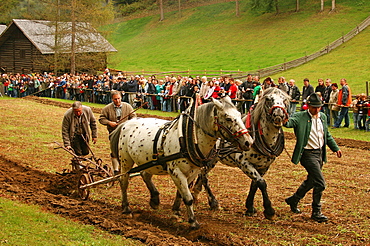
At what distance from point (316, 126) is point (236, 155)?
1.49 m

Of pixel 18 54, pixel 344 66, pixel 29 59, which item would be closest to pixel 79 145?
pixel 344 66

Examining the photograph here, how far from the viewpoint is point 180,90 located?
24.6 metres

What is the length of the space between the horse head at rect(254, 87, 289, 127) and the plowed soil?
5.62 feet

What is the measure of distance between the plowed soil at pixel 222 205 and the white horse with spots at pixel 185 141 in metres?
0.56

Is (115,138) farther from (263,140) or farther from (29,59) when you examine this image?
(29,59)

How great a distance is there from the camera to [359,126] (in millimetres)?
18641

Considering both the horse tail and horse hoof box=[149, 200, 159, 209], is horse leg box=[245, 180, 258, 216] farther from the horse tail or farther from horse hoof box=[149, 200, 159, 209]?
the horse tail

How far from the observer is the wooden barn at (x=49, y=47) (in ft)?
145

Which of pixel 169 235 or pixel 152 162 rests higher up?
pixel 152 162

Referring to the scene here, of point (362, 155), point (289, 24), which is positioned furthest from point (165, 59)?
point (362, 155)

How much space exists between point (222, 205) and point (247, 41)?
54.6 meters

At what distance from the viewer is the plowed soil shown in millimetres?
7066

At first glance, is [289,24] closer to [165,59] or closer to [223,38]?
[223,38]

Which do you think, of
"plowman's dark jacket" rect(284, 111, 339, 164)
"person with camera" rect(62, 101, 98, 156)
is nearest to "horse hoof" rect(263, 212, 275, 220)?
"plowman's dark jacket" rect(284, 111, 339, 164)
